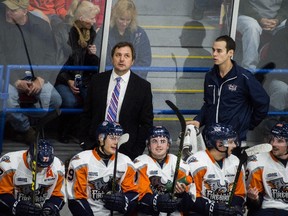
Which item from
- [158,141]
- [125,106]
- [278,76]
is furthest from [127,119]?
[278,76]

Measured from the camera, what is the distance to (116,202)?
9.03 meters

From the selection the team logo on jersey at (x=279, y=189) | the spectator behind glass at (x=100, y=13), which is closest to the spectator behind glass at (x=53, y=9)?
the spectator behind glass at (x=100, y=13)

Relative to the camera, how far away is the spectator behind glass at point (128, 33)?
34.3ft

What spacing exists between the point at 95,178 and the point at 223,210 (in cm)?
107

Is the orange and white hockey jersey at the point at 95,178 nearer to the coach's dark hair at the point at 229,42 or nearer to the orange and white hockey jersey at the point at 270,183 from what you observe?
the orange and white hockey jersey at the point at 270,183

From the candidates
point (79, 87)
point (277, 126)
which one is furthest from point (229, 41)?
point (79, 87)

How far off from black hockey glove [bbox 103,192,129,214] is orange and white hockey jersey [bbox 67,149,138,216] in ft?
0.44

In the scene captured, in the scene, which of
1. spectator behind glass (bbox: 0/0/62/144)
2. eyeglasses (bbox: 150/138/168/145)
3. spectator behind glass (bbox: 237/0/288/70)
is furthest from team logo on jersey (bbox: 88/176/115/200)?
spectator behind glass (bbox: 237/0/288/70)

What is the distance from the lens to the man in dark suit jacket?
9695mm

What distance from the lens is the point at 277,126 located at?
968 centimetres

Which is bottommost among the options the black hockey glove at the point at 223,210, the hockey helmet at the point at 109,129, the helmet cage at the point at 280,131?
the black hockey glove at the point at 223,210

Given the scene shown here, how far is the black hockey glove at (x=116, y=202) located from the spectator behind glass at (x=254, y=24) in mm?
2403

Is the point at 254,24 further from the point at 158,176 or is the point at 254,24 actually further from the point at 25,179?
the point at 25,179

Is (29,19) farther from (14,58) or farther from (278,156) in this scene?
(278,156)
